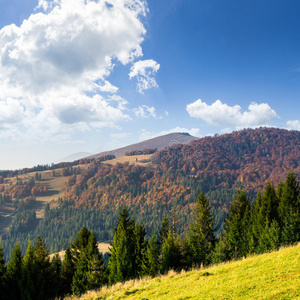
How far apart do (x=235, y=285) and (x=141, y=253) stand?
27.5 metres

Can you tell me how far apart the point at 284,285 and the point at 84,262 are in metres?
32.9

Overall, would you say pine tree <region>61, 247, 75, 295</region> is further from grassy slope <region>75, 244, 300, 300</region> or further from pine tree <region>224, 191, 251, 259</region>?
pine tree <region>224, 191, 251, 259</region>

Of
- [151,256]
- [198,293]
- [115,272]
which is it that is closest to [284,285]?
[198,293]

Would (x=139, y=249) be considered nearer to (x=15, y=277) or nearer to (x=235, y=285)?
(x=15, y=277)

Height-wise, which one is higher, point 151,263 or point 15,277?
point 15,277

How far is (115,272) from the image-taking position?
35.3 meters

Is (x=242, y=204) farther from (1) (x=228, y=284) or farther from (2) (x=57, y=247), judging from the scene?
(2) (x=57, y=247)

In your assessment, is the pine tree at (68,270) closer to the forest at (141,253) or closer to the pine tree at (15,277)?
the forest at (141,253)

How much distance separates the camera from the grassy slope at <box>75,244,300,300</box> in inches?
440

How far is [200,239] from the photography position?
38.4 m

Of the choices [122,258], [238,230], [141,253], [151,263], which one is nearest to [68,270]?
[122,258]

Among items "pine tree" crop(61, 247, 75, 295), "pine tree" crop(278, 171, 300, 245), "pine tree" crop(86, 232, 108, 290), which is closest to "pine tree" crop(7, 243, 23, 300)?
"pine tree" crop(86, 232, 108, 290)

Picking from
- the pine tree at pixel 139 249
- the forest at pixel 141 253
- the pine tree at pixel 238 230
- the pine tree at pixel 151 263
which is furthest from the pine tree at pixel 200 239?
the pine tree at pixel 139 249

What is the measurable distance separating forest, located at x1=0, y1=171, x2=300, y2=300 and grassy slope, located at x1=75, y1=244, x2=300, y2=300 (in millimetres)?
16585
